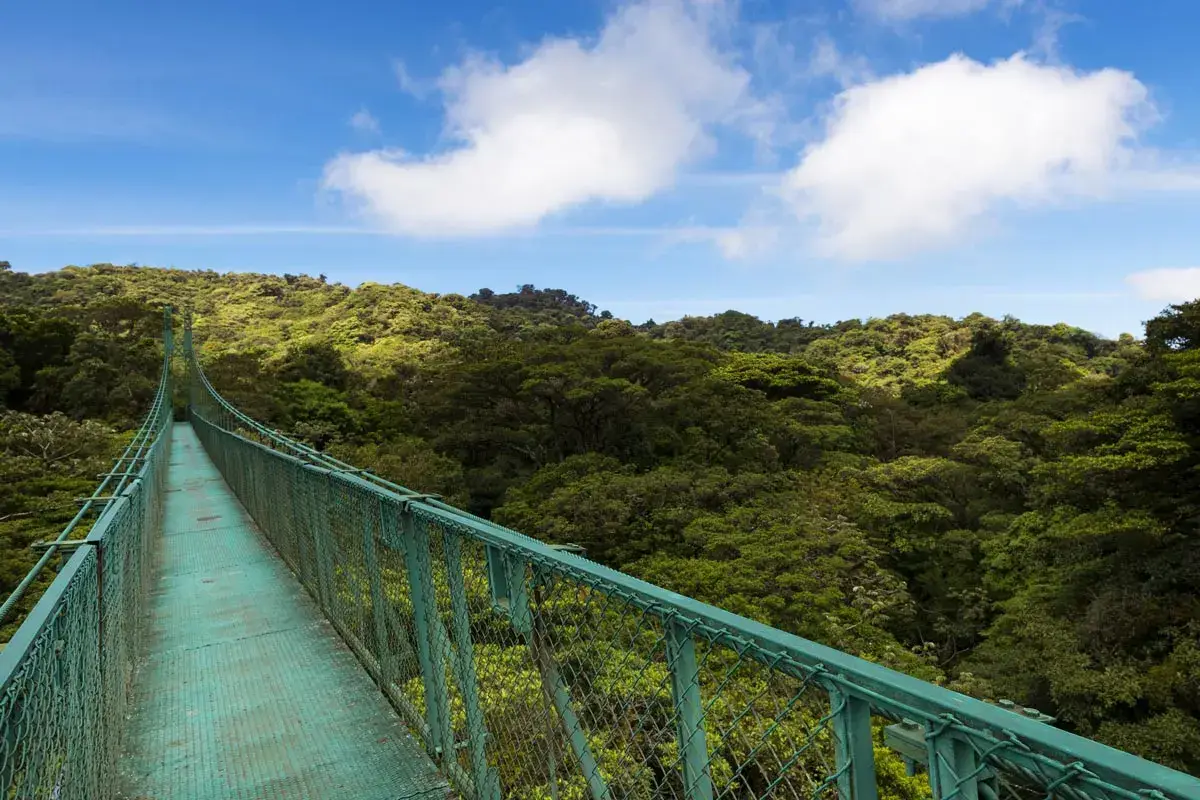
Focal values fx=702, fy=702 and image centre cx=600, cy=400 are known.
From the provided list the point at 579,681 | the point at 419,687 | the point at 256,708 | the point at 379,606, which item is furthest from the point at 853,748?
the point at 256,708

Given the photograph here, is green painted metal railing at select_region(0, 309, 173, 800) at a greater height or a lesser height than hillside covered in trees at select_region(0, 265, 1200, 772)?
greater

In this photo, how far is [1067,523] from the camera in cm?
1314

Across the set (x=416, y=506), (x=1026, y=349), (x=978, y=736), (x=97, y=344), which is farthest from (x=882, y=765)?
(x=1026, y=349)

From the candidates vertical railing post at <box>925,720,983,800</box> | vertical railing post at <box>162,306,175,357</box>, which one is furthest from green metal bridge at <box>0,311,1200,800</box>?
vertical railing post at <box>162,306,175,357</box>

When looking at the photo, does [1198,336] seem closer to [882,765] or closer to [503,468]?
[882,765]

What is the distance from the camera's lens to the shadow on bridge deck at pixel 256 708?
2617 millimetres

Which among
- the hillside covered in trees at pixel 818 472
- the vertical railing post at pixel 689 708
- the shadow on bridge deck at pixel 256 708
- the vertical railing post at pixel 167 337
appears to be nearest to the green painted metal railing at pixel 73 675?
the shadow on bridge deck at pixel 256 708

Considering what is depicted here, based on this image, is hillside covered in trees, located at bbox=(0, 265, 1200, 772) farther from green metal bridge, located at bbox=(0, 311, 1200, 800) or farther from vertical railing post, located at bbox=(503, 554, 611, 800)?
vertical railing post, located at bbox=(503, 554, 611, 800)

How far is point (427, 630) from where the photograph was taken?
2.77 meters

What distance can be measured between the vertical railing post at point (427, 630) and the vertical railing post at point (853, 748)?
1855 millimetres

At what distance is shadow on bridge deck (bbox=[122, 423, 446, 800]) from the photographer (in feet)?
8.59

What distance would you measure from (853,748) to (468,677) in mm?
1642

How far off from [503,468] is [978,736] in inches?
851

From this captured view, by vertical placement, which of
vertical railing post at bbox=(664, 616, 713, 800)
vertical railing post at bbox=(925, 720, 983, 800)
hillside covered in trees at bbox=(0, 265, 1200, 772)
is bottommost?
hillside covered in trees at bbox=(0, 265, 1200, 772)
